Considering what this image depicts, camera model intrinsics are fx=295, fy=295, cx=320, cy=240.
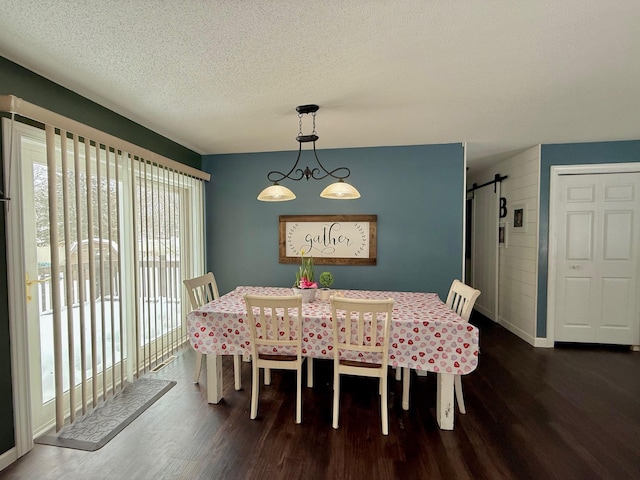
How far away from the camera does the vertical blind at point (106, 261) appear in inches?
79.7

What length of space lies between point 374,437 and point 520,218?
11.4 feet

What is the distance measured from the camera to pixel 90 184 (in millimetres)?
2164

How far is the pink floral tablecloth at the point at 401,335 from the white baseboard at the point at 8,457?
3.71 feet

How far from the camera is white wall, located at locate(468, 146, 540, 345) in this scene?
3.68 meters

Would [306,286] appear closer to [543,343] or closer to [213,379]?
[213,379]

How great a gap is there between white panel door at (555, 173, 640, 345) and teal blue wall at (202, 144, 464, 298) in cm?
130

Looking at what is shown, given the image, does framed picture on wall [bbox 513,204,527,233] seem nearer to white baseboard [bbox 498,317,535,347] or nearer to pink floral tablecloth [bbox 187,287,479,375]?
white baseboard [bbox 498,317,535,347]

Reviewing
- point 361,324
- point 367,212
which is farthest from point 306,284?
point 367,212

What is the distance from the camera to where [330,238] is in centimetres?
380

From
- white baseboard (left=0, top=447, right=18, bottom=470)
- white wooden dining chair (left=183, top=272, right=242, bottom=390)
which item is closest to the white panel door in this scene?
white wooden dining chair (left=183, top=272, right=242, bottom=390)

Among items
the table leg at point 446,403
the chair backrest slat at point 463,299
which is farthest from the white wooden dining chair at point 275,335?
the chair backrest slat at point 463,299

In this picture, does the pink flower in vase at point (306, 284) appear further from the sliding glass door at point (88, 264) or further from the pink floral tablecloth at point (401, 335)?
the sliding glass door at point (88, 264)

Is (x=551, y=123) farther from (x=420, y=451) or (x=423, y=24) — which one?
(x=420, y=451)

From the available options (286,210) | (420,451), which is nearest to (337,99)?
(286,210)
